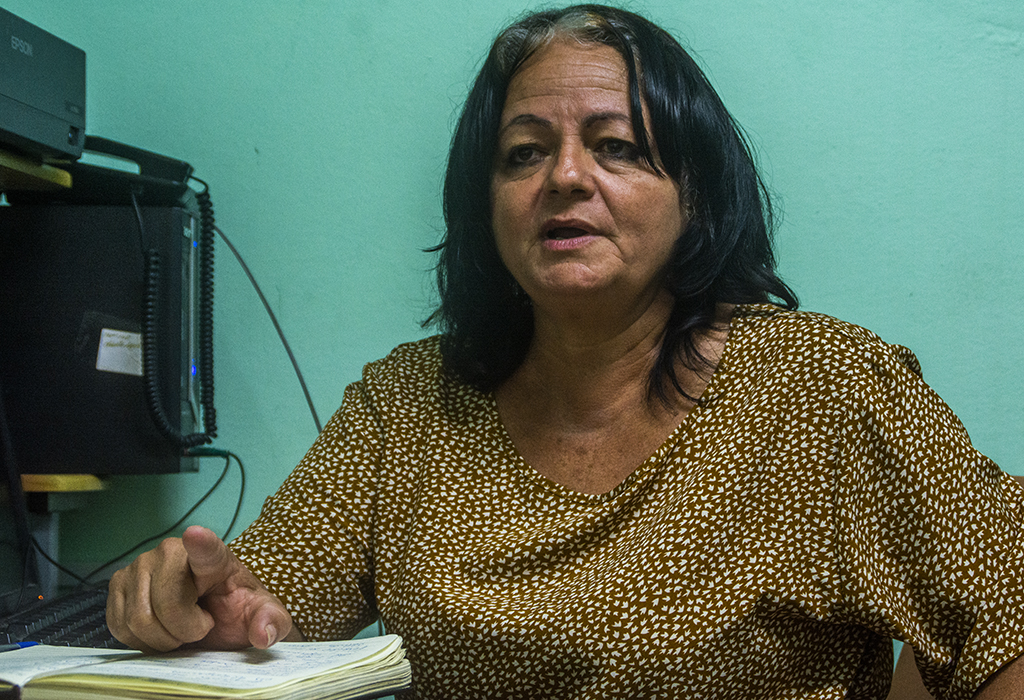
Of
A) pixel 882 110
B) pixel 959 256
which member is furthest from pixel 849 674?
pixel 882 110

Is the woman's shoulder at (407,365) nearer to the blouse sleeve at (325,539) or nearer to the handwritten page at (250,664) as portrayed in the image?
the blouse sleeve at (325,539)

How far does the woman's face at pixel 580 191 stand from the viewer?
0.96m

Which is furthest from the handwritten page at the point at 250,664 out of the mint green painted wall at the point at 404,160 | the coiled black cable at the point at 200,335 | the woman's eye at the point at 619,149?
the mint green painted wall at the point at 404,160

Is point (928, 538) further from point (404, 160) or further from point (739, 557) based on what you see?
point (404, 160)

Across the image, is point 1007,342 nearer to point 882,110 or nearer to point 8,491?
point 882,110

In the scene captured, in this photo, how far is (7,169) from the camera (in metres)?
1.21

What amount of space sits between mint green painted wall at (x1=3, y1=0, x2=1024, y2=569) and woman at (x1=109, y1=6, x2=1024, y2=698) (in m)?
0.27

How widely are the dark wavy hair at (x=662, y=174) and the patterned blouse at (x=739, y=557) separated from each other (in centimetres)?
11

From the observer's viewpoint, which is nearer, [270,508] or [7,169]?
[270,508]

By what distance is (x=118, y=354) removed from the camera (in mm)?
1380

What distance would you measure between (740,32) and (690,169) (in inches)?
20.0

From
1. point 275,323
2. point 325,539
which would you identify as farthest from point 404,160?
point 325,539

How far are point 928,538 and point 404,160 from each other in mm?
1104

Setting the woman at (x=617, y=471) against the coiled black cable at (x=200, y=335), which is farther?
the coiled black cable at (x=200, y=335)
